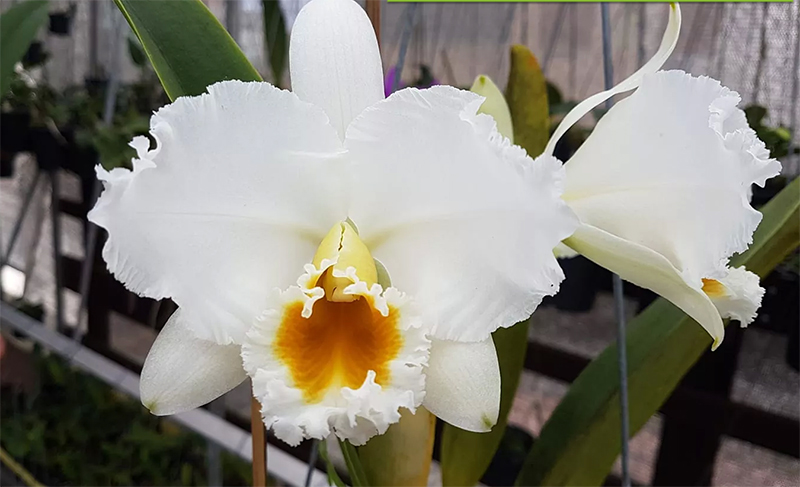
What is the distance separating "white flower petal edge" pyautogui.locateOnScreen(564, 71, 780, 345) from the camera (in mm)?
339

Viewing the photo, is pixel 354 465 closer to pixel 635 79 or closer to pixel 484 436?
pixel 484 436

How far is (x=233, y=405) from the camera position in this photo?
1812mm

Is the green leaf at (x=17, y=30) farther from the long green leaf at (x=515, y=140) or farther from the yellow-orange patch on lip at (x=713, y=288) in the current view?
the yellow-orange patch on lip at (x=713, y=288)

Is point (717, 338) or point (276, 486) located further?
point (276, 486)

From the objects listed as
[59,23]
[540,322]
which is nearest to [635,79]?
[540,322]

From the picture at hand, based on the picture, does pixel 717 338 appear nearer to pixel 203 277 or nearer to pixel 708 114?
pixel 708 114

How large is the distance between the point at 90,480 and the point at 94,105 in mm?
884

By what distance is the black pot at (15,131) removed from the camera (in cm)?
147

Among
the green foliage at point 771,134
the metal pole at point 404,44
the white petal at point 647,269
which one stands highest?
the metal pole at point 404,44

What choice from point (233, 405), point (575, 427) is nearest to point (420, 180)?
point (575, 427)

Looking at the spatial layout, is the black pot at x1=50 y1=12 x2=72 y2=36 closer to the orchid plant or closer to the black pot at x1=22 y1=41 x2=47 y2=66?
the black pot at x1=22 y1=41 x2=47 y2=66

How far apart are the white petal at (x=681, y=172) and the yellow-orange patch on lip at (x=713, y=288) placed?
0.04 m

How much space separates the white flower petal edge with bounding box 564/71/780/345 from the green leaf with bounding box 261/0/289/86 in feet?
4.42

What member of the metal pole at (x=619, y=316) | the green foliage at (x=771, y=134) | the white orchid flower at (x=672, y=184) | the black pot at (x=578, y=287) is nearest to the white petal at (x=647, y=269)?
the white orchid flower at (x=672, y=184)
